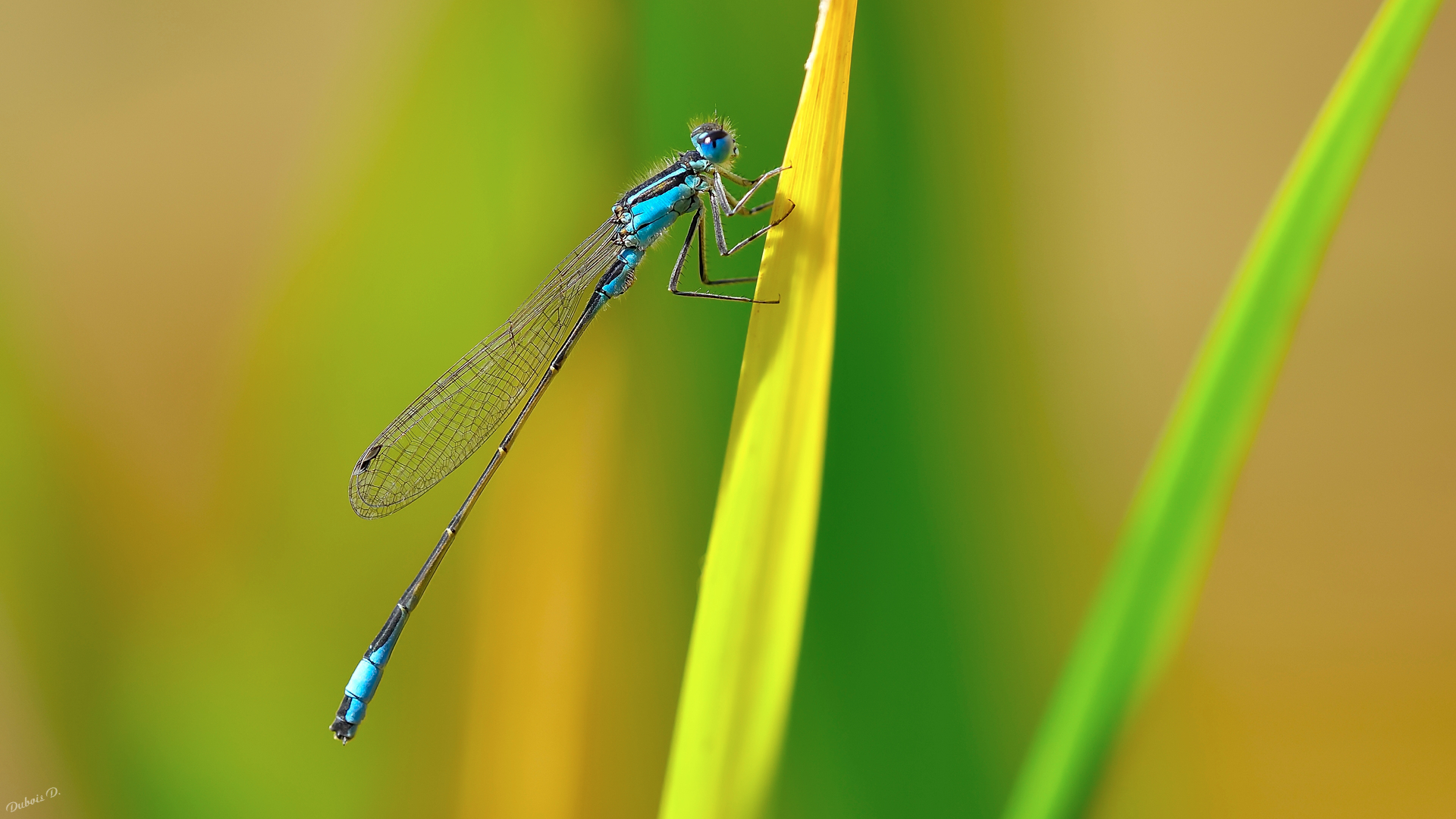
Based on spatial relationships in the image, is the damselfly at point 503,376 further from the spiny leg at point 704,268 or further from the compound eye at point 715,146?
the compound eye at point 715,146

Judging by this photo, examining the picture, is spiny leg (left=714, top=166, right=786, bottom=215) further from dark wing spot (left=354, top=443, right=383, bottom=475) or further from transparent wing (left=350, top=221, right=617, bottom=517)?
dark wing spot (left=354, top=443, right=383, bottom=475)

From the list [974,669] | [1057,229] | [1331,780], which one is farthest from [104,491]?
[1331,780]

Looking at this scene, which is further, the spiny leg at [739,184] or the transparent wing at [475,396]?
the transparent wing at [475,396]

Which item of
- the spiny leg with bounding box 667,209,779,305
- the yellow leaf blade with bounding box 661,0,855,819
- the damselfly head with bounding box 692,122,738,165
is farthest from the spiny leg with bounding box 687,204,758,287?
the yellow leaf blade with bounding box 661,0,855,819

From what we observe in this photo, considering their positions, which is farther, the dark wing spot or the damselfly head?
the dark wing spot

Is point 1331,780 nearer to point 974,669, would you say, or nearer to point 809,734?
point 974,669

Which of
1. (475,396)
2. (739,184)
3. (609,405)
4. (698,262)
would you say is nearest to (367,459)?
(475,396)

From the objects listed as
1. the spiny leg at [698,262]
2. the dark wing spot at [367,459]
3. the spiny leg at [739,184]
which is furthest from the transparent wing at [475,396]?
the spiny leg at [739,184]
